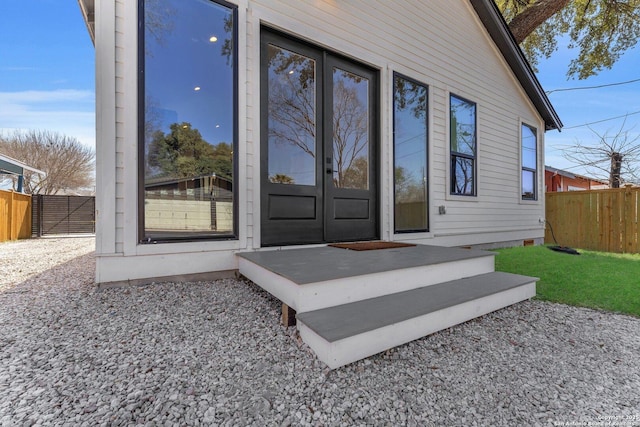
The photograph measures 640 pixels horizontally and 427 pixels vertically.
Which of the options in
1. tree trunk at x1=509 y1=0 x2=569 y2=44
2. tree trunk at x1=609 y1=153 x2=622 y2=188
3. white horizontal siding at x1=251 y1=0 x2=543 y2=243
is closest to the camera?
white horizontal siding at x1=251 y1=0 x2=543 y2=243

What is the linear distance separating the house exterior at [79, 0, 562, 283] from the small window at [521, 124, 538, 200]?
1.58 m

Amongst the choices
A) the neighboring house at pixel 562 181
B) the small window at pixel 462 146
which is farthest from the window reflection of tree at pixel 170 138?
the neighboring house at pixel 562 181

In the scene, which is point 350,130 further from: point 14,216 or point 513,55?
point 14,216

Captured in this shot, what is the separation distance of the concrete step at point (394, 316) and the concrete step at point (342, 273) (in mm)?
→ 60

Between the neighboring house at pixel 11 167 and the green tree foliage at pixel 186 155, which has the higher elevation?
the neighboring house at pixel 11 167

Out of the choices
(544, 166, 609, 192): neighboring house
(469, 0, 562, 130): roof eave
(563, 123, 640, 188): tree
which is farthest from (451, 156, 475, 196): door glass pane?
(544, 166, 609, 192): neighboring house

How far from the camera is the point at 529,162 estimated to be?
6535mm

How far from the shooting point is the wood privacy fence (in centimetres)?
603

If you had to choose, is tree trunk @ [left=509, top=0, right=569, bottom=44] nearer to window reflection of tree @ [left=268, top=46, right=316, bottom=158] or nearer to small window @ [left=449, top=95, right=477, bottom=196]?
small window @ [left=449, top=95, right=477, bottom=196]

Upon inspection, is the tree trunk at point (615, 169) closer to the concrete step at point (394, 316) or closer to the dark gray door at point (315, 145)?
the dark gray door at point (315, 145)

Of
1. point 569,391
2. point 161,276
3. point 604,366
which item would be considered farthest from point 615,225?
point 161,276

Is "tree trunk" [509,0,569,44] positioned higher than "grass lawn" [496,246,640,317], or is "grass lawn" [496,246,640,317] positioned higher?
"tree trunk" [509,0,569,44]

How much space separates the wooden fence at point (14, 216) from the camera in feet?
23.1

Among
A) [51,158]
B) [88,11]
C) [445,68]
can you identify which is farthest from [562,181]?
[51,158]
